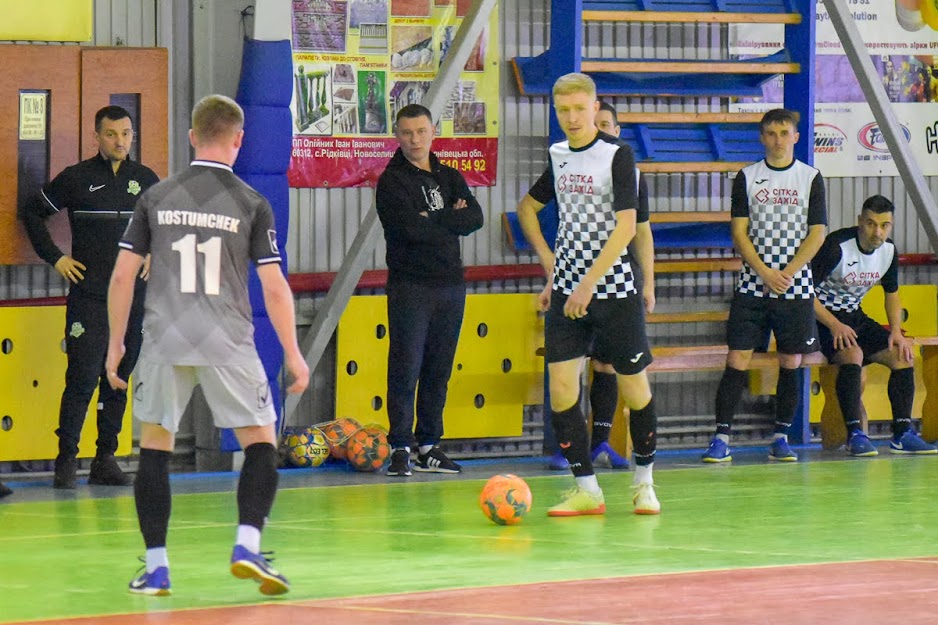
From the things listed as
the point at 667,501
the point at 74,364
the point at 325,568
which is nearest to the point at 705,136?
the point at 667,501

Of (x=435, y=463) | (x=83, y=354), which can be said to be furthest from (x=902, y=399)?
(x=83, y=354)

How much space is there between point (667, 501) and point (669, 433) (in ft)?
10.7

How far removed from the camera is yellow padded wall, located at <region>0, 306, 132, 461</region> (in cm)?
941

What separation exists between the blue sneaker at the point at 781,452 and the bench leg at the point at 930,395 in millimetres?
1547

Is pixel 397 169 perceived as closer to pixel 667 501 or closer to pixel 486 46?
pixel 486 46

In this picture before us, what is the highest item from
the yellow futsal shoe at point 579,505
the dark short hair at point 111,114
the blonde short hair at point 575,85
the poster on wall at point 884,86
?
the poster on wall at point 884,86

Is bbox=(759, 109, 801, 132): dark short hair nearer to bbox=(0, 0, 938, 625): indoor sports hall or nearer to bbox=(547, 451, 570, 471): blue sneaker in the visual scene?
bbox=(0, 0, 938, 625): indoor sports hall

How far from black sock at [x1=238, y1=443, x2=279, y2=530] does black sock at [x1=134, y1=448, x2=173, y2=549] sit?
0.86 feet

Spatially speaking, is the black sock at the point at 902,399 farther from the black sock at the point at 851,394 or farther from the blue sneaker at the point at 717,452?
the blue sneaker at the point at 717,452

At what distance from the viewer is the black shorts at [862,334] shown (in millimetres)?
11031

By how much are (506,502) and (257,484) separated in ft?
6.77

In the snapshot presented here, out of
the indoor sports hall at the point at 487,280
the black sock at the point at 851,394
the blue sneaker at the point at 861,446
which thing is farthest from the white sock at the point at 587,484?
the black sock at the point at 851,394

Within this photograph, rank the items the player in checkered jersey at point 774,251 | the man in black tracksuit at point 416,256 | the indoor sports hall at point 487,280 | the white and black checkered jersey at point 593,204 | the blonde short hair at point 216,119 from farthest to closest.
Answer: the player in checkered jersey at point 774,251 < the man in black tracksuit at point 416,256 < the white and black checkered jersey at point 593,204 < the indoor sports hall at point 487,280 < the blonde short hair at point 216,119

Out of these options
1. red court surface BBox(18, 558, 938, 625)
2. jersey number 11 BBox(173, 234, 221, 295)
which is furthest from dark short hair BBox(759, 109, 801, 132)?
jersey number 11 BBox(173, 234, 221, 295)
